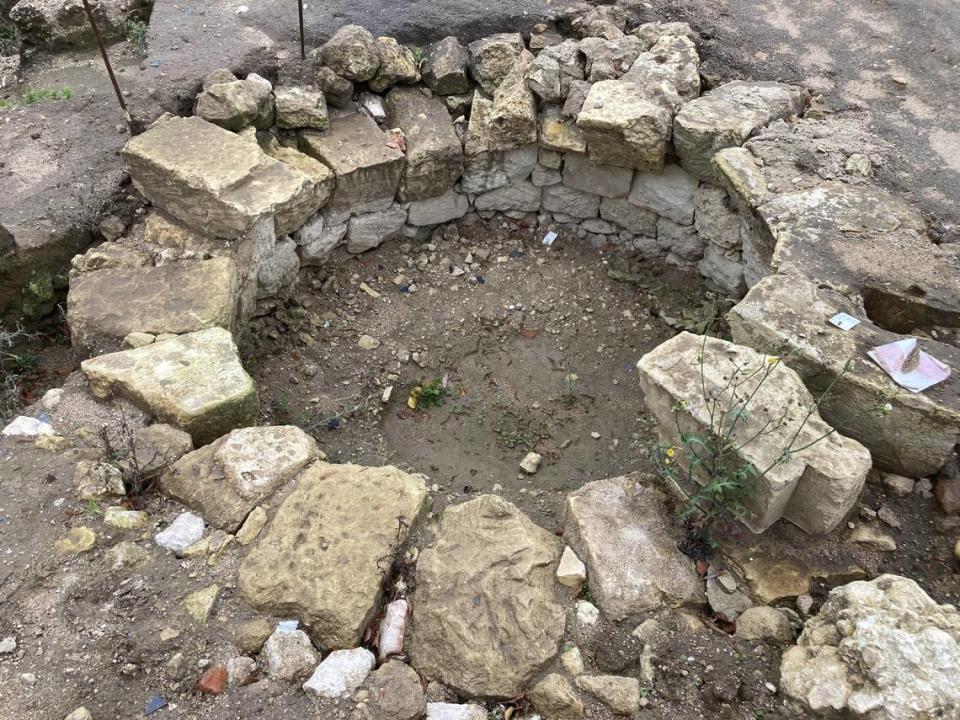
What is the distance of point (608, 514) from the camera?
3.12m

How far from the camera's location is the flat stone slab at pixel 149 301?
3.85 m

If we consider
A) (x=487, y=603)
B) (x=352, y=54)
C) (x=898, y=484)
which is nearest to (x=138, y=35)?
(x=352, y=54)

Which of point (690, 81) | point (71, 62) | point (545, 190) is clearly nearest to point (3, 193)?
point (71, 62)

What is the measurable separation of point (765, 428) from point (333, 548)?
1731 millimetres

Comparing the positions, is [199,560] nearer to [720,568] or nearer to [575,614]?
[575,614]

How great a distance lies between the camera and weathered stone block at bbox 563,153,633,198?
5.11 m

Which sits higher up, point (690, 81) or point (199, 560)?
point (690, 81)

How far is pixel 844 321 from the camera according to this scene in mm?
3443

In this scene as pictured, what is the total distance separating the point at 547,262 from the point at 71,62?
3.80 meters

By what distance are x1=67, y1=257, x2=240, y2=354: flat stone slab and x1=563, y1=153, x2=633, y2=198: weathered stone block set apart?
2401 mm

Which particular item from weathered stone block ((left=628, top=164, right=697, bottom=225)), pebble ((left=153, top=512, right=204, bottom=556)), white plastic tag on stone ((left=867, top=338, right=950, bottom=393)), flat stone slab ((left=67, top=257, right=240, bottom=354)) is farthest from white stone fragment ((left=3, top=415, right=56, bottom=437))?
weathered stone block ((left=628, top=164, right=697, bottom=225))

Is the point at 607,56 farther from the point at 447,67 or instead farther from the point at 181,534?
the point at 181,534

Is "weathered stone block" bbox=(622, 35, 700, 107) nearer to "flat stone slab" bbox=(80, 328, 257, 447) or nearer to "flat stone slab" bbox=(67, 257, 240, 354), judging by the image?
"flat stone slab" bbox=(67, 257, 240, 354)

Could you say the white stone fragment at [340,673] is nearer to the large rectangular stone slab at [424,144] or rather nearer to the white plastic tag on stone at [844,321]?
the white plastic tag on stone at [844,321]
